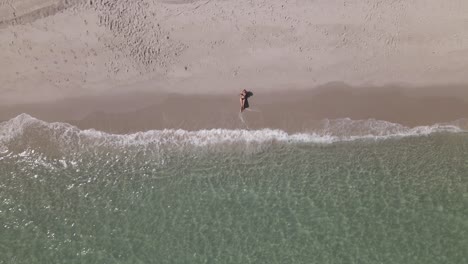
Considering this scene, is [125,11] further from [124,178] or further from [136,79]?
[124,178]

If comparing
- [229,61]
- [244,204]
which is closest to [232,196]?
[244,204]

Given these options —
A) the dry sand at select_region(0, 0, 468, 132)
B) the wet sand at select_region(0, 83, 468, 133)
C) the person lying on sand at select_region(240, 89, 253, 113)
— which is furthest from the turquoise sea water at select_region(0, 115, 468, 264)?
the person lying on sand at select_region(240, 89, 253, 113)

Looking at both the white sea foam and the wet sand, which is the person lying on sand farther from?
the white sea foam

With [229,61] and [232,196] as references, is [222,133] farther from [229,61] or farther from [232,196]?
[229,61]

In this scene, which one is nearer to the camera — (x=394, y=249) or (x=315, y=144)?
(x=394, y=249)

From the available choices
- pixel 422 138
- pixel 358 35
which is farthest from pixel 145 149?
pixel 422 138

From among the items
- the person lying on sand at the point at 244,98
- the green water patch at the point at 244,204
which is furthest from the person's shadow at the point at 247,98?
the green water patch at the point at 244,204
